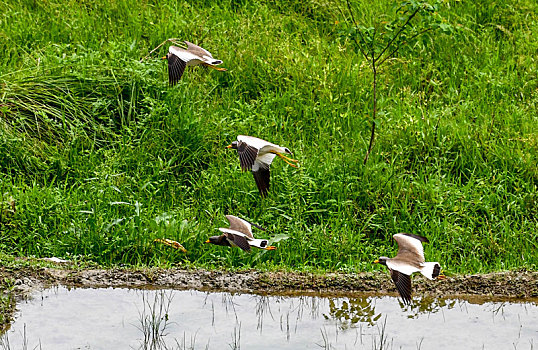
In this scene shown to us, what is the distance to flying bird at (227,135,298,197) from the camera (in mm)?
4320

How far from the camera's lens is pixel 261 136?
581cm

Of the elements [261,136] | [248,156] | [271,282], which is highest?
[261,136]

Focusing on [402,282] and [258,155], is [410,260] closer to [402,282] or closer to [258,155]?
[402,282]

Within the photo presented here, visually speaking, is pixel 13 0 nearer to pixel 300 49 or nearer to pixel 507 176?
pixel 300 49

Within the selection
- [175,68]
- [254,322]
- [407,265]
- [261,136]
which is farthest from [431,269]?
[261,136]

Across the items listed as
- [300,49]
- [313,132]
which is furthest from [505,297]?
[300,49]

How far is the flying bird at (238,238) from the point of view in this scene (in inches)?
171

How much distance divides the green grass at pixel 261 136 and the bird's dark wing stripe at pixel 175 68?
2.45ft

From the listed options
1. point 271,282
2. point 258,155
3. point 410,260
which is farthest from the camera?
point 258,155

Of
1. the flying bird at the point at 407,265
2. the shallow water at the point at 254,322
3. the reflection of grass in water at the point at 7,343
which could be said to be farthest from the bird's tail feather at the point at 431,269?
the reflection of grass in water at the point at 7,343

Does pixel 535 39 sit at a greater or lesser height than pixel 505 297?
greater

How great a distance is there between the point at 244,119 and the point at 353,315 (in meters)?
2.33

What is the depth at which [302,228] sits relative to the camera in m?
5.11

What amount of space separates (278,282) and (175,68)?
4.89 feet
